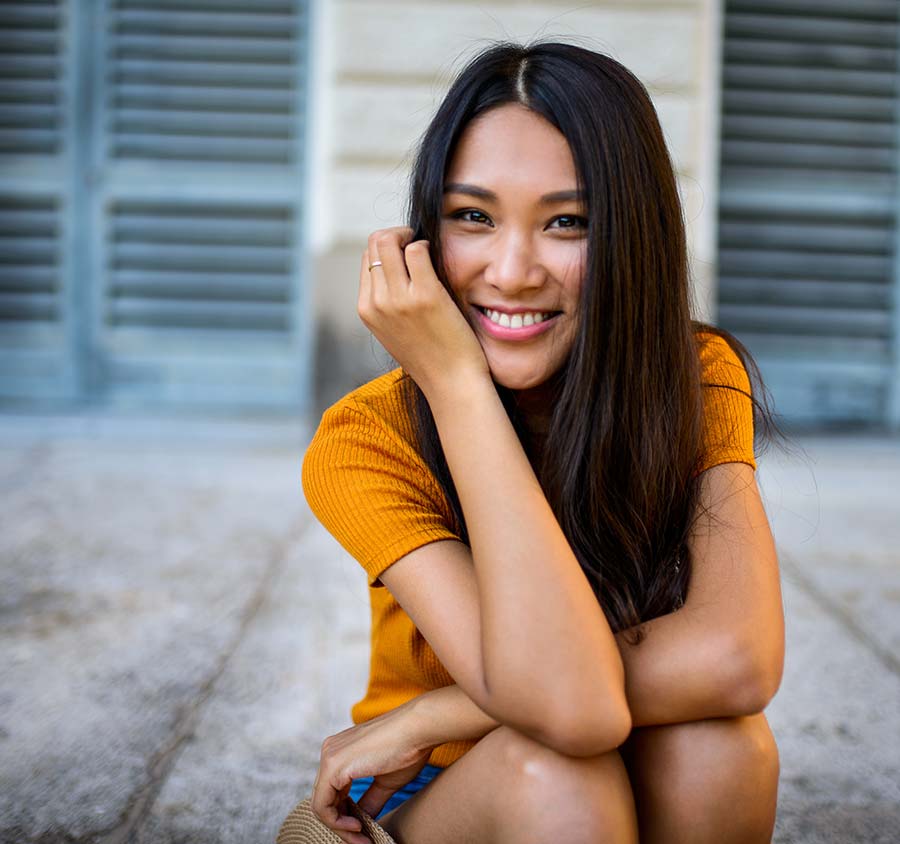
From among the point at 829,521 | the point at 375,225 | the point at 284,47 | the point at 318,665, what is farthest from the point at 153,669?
the point at 284,47

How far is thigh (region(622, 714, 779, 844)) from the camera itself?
132 cm

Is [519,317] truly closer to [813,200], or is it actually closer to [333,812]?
[333,812]

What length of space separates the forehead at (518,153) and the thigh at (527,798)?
2.32 feet

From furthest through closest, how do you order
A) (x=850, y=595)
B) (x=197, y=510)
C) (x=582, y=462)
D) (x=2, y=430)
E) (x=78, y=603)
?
(x=2, y=430), (x=197, y=510), (x=850, y=595), (x=78, y=603), (x=582, y=462)

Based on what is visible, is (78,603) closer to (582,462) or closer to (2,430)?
(582,462)

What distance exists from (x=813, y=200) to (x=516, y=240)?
4.93 m

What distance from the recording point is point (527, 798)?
1.25m

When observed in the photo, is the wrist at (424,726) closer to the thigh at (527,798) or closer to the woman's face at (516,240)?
the thigh at (527,798)

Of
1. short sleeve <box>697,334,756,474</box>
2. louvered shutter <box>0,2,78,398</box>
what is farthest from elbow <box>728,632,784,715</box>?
louvered shutter <box>0,2,78,398</box>

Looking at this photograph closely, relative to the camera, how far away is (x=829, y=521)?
3.98 m

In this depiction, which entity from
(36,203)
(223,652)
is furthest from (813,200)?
(223,652)

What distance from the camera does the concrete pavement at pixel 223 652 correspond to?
1846mm

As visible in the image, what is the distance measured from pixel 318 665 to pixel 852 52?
485 centimetres

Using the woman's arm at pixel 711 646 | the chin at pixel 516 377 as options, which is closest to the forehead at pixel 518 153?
the chin at pixel 516 377
